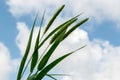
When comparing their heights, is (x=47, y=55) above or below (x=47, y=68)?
above

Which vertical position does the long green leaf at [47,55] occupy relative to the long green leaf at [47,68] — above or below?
above

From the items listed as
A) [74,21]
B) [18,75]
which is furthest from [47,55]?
[74,21]

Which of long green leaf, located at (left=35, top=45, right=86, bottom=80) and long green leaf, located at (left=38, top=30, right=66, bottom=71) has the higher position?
long green leaf, located at (left=38, top=30, right=66, bottom=71)

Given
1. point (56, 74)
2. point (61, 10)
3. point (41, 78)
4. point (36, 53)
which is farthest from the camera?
point (61, 10)

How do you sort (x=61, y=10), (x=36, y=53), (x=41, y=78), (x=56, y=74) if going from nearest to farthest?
(x=41, y=78), (x=36, y=53), (x=56, y=74), (x=61, y=10)

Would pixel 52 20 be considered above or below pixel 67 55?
above

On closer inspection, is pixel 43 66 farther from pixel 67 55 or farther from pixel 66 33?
pixel 66 33

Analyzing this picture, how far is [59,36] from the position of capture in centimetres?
260

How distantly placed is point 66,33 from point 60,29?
86 mm

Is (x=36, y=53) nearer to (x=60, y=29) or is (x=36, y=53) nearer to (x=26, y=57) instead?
(x=26, y=57)

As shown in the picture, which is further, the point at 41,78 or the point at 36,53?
the point at 36,53

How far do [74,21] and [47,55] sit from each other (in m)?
0.49

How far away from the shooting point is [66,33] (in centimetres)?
270

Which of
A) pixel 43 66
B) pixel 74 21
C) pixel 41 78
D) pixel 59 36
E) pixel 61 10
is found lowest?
pixel 41 78
